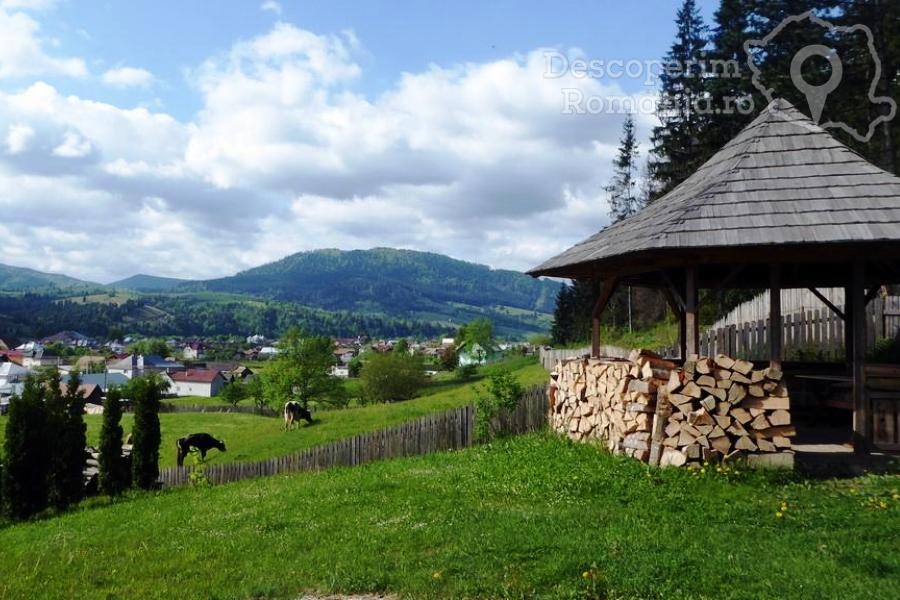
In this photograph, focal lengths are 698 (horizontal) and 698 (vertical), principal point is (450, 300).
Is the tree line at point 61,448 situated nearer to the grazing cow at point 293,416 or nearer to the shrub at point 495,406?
the shrub at point 495,406

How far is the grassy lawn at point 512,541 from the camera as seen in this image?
5.73 metres

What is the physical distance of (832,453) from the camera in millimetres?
10172

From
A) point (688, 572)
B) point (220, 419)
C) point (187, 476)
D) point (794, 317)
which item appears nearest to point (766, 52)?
point (794, 317)

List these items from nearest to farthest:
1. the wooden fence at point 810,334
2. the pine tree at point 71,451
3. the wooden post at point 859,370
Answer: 1. the wooden post at point 859,370
2. the pine tree at point 71,451
3. the wooden fence at point 810,334

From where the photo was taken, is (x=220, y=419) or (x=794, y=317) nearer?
(x=794, y=317)

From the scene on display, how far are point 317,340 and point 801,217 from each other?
54.3 meters

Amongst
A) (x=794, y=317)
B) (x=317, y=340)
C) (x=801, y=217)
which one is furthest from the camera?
(x=317, y=340)

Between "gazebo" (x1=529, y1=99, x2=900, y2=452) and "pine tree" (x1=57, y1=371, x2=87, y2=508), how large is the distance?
35.5 ft

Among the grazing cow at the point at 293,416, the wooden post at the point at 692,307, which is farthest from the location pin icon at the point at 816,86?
the grazing cow at the point at 293,416

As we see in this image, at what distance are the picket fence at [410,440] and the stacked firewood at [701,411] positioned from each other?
197 inches

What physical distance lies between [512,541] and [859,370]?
6.41 m

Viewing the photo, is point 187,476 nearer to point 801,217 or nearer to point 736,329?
point 736,329

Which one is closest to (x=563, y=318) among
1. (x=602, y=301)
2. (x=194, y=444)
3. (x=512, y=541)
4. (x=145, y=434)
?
(x=194, y=444)

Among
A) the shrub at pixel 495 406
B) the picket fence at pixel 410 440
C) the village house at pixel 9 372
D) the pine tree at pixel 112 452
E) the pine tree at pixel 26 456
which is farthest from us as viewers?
the village house at pixel 9 372
